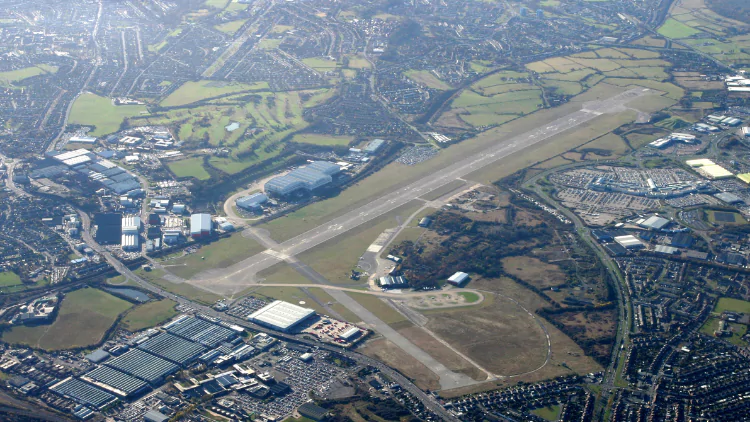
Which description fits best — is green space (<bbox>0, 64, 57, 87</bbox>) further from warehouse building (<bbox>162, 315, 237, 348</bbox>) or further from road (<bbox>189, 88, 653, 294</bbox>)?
warehouse building (<bbox>162, 315, 237, 348</bbox>)

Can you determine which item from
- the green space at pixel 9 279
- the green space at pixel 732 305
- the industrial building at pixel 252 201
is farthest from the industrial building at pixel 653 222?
the green space at pixel 9 279

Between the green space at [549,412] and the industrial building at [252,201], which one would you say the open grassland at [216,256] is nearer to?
the industrial building at [252,201]

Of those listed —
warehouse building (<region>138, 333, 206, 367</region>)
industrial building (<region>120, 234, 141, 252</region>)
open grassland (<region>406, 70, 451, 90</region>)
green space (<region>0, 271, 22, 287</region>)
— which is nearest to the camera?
warehouse building (<region>138, 333, 206, 367</region>)

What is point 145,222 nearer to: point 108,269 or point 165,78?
point 108,269

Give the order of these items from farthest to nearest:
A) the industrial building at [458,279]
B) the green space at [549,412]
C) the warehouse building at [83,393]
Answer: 1. the industrial building at [458,279]
2. the warehouse building at [83,393]
3. the green space at [549,412]

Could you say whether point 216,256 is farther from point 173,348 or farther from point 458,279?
point 458,279

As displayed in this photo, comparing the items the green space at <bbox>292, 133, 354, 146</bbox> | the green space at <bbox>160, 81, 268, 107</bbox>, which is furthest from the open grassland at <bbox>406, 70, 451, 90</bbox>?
the green space at <bbox>292, 133, 354, 146</bbox>

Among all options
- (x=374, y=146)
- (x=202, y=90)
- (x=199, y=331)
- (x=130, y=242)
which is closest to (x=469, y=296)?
(x=199, y=331)
